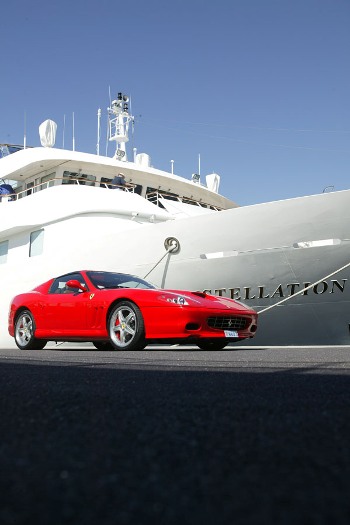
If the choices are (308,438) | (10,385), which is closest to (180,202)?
(10,385)

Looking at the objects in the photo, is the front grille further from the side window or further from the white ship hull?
the side window

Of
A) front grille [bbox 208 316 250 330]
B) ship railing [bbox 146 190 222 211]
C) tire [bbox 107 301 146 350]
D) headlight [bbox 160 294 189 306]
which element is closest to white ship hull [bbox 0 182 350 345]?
front grille [bbox 208 316 250 330]

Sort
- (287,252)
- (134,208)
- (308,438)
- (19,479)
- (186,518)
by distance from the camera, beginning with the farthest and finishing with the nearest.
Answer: (134,208) → (287,252) → (308,438) → (19,479) → (186,518)

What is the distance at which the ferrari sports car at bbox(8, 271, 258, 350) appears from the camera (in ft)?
23.2

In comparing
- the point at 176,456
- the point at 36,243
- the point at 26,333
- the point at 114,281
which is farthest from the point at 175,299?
the point at 36,243

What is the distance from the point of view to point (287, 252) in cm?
880

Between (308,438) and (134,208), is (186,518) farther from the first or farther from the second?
(134,208)

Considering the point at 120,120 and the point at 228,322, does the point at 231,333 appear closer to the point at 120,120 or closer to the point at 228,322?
the point at 228,322

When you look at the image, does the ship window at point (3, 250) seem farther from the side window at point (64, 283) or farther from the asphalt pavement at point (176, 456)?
the asphalt pavement at point (176, 456)

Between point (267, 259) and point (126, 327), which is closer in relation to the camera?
point (126, 327)

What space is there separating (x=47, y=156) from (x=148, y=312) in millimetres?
9037

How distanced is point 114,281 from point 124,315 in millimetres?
1026

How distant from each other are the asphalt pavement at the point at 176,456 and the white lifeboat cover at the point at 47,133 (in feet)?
48.6

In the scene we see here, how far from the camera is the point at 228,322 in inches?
293
